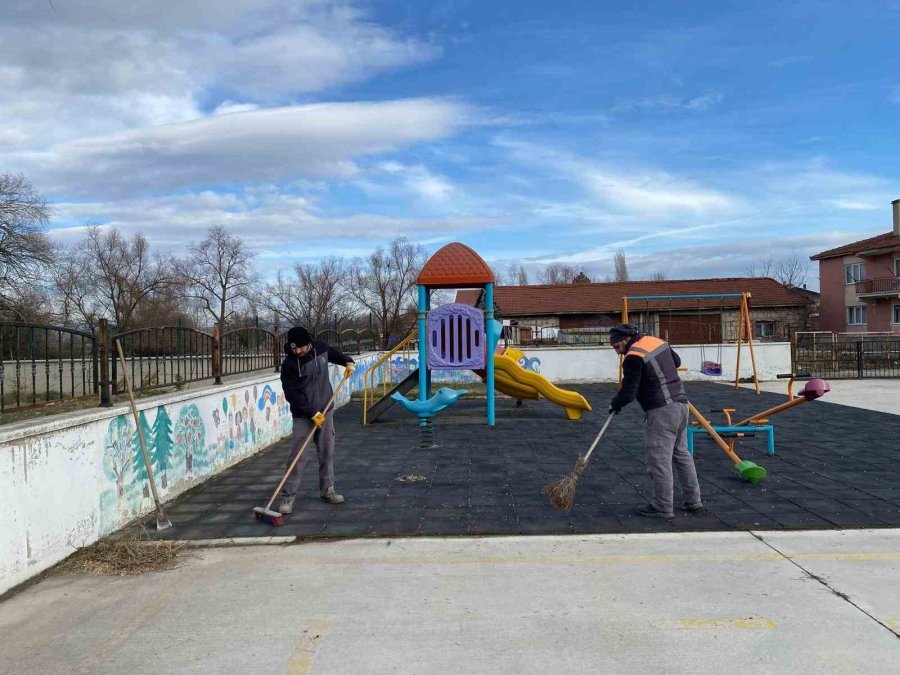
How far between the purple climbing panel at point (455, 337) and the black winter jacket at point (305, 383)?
16.4ft

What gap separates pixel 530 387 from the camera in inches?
458

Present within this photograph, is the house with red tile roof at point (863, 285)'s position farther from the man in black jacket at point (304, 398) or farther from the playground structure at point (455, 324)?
the man in black jacket at point (304, 398)

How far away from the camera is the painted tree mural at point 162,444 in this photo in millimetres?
5770

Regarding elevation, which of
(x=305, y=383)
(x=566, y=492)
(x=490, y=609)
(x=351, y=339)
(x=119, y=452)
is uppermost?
(x=351, y=339)

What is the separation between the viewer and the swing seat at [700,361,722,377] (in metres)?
19.3

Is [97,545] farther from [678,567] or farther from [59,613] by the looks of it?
[678,567]

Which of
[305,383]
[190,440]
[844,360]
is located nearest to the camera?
[305,383]

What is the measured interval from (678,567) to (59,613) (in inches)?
149

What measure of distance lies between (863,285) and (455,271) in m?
38.0

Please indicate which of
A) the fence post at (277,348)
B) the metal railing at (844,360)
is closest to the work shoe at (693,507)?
the fence post at (277,348)

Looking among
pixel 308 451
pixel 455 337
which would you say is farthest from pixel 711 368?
pixel 308 451

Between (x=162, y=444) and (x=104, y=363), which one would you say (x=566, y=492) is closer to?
(x=162, y=444)

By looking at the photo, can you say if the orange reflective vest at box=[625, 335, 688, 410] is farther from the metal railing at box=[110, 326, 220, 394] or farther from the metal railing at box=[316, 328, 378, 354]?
the metal railing at box=[316, 328, 378, 354]

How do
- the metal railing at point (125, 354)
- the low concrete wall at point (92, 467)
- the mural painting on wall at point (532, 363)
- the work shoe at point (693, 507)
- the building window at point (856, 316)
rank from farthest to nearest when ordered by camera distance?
the building window at point (856, 316)
the mural painting on wall at point (532, 363)
the work shoe at point (693, 507)
the metal railing at point (125, 354)
the low concrete wall at point (92, 467)
